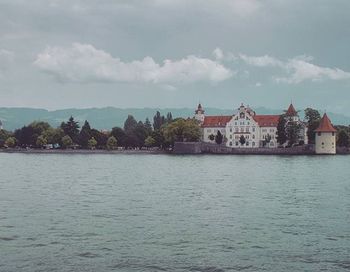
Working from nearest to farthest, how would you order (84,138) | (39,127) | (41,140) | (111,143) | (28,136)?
(111,143) → (41,140) → (84,138) → (28,136) → (39,127)

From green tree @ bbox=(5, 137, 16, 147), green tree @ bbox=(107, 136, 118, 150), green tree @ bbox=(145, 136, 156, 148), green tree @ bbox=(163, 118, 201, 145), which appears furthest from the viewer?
green tree @ bbox=(5, 137, 16, 147)

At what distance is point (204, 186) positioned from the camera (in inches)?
2009

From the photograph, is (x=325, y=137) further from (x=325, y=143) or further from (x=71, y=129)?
(x=71, y=129)

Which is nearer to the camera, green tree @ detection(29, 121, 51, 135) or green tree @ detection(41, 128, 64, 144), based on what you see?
green tree @ detection(41, 128, 64, 144)

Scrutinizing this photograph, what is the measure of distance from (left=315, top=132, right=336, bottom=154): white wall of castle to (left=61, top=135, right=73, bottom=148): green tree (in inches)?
2662

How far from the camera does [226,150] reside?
159375mm

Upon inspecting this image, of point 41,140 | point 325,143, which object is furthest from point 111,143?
point 325,143

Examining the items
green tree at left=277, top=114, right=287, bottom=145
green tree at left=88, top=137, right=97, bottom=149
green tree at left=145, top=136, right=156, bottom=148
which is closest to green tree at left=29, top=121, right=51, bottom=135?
green tree at left=88, top=137, right=97, bottom=149

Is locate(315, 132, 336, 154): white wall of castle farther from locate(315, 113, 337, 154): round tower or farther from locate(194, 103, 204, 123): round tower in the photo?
locate(194, 103, 204, 123): round tower

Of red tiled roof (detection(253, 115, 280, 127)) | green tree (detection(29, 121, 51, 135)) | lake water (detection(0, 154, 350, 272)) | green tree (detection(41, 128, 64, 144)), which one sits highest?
red tiled roof (detection(253, 115, 280, 127))

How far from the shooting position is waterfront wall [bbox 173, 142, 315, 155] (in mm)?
→ 147750

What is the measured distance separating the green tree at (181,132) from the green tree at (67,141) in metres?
30.3

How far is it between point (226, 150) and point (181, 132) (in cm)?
1379

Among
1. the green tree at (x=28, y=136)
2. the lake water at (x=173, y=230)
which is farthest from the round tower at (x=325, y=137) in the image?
the lake water at (x=173, y=230)
